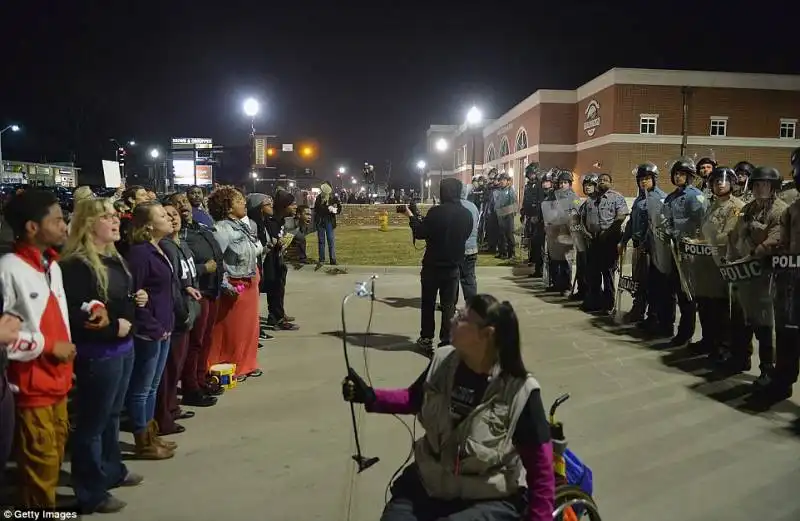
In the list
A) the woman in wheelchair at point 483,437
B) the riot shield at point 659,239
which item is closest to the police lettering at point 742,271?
the riot shield at point 659,239

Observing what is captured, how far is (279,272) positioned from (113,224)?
5331 mm

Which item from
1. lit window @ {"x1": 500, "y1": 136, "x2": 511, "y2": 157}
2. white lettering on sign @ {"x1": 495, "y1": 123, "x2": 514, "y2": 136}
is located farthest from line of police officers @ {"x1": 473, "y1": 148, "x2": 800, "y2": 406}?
lit window @ {"x1": 500, "y1": 136, "x2": 511, "y2": 157}

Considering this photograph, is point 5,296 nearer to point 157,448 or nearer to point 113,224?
point 113,224

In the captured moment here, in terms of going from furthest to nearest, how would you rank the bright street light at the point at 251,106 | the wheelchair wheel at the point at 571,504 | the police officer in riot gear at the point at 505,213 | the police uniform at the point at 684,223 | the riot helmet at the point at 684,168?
the bright street light at the point at 251,106, the police officer in riot gear at the point at 505,213, the riot helmet at the point at 684,168, the police uniform at the point at 684,223, the wheelchair wheel at the point at 571,504

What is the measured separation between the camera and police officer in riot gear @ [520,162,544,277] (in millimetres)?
14344

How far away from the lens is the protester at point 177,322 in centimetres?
521

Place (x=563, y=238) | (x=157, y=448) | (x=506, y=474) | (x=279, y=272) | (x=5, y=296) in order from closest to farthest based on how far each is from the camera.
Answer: (x=506, y=474) < (x=5, y=296) < (x=157, y=448) < (x=279, y=272) < (x=563, y=238)

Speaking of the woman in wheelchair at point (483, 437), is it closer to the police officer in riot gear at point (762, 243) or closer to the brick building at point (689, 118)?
the police officer in riot gear at point (762, 243)

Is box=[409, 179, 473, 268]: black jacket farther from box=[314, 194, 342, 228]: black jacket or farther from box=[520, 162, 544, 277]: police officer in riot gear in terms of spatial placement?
box=[314, 194, 342, 228]: black jacket

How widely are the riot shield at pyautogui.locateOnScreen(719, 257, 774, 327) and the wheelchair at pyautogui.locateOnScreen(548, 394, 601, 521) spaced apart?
3.99m

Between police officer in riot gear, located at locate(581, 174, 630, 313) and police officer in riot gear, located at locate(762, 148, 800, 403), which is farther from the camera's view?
police officer in riot gear, located at locate(581, 174, 630, 313)

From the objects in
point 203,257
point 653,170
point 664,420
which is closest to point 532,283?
point 653,170

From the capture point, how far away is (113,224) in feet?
13.3

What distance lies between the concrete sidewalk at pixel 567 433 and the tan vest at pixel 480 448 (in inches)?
51.8
